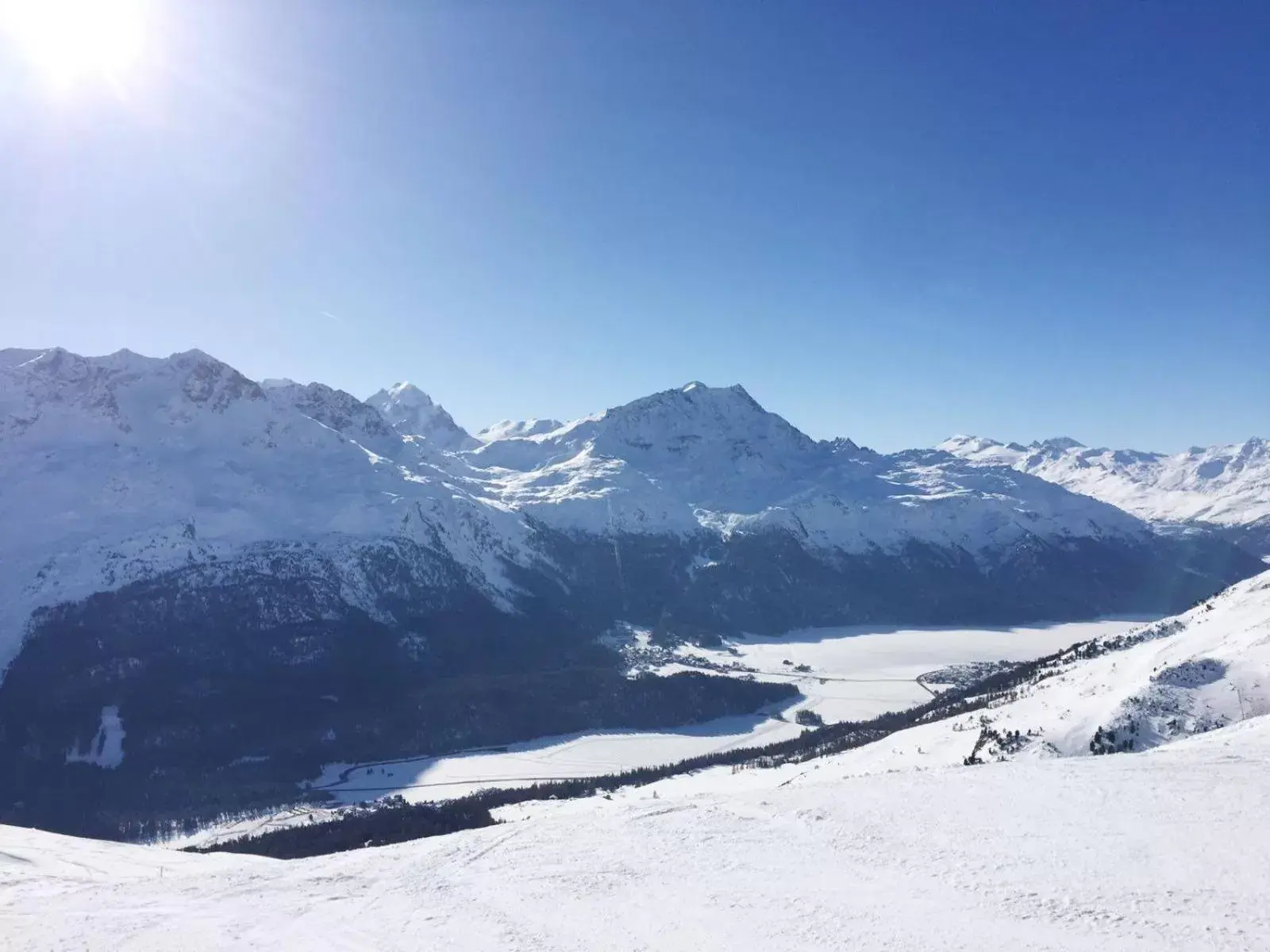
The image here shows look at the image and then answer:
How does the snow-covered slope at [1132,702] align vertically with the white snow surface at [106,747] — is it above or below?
above

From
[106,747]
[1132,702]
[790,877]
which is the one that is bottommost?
[106,747]

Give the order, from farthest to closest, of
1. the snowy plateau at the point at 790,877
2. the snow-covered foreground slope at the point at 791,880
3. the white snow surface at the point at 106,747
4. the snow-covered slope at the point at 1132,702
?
the white snow surface at the point at 106,747 < the snow-covered slope at the point at 1132,702 < the snowy plateau at the point at 790,877 < the snow-covered foreground slope at the point at 791,880

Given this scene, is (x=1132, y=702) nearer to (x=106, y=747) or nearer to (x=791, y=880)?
(x=791, y=880)

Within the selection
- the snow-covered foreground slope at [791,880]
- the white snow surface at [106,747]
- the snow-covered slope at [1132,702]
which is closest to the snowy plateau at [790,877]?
the snow-covered foreground slope at [791,880]

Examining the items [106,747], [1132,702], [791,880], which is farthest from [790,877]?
[106,747]

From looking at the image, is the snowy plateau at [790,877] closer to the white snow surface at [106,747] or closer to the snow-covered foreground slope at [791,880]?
the snow-covered foreground slope at [791,880]

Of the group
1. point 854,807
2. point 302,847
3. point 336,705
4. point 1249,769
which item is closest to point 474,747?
point 336,705

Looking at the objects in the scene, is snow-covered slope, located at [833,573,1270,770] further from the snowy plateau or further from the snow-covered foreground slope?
the snow-covered foreground slope
